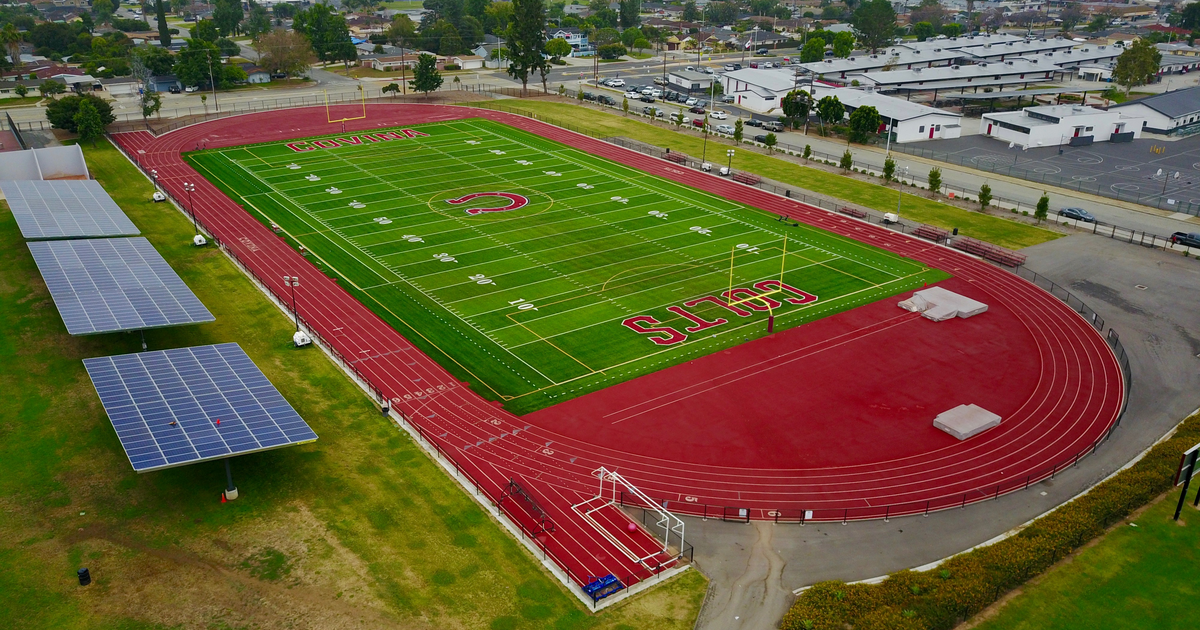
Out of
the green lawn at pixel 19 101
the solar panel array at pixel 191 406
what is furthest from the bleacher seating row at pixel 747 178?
the green lawn at pixel 19 101

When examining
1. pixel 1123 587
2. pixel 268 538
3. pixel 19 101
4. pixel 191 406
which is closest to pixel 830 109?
pixel 1123 587

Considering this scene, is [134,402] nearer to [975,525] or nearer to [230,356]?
[230,356]

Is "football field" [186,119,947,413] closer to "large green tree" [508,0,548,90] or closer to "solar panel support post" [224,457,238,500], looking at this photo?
"solar panel support post" [224,457,238,500]

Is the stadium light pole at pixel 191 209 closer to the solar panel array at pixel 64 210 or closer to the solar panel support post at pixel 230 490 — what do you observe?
the solar panel array at pixel 64 210

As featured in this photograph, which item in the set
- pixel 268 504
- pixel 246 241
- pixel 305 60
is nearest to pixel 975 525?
pixel 268 504

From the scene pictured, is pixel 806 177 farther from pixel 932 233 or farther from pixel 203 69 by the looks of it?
pixel 203 69

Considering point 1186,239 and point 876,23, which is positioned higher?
point 876,23

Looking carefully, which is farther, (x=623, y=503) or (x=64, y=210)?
(x=64, y=210)

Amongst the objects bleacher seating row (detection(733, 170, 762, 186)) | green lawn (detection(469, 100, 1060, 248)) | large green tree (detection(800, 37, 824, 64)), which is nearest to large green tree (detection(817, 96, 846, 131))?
green lawn (detection(469, 100, 1060, 248))
